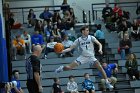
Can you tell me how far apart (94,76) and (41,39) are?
2.94 meters

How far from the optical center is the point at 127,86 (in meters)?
19.1

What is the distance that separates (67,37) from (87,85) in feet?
10.6

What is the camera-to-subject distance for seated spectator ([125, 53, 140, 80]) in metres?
18.9

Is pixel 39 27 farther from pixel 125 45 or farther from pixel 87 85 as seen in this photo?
pixel 87 85

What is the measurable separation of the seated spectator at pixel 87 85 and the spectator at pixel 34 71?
20.7 feet

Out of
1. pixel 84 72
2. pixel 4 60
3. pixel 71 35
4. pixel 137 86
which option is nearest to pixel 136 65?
pixel 137 86

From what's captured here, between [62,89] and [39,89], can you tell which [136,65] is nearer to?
[62,89]

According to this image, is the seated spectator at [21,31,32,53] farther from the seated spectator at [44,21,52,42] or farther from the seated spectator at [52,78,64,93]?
the seated spectator at [52,78,64,93]

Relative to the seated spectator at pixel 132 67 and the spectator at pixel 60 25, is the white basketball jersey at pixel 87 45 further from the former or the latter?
the spectator at pixel 60 25

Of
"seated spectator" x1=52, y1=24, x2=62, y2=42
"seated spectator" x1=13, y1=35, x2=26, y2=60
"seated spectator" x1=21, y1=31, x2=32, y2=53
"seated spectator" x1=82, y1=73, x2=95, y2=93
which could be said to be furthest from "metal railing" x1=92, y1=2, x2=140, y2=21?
"seated spectator" x1=82, y1=73, x2=95, y2=93

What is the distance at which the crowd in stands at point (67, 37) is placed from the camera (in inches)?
714

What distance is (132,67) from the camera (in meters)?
19.0

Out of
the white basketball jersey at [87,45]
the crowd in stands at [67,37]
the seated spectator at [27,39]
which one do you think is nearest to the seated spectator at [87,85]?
the crowd in stands at [67,37]

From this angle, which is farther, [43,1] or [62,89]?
[43,1]
